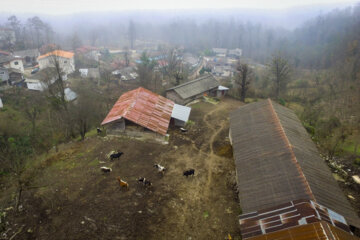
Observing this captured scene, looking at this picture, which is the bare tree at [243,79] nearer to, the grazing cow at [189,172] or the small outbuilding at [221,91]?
the small outbuilding at [221,91]

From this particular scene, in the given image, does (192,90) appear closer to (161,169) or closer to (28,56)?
(161,169)

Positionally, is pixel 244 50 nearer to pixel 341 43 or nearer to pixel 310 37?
pixel 310 37

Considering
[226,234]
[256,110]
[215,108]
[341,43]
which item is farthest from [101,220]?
[341,43]

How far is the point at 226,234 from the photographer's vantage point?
12930 millimetres

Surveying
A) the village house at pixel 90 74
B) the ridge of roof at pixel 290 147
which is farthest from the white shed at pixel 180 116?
the village house at pixel 90 74

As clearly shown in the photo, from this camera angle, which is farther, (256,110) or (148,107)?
(148,107)

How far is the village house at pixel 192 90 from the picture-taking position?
A: 1313 inches

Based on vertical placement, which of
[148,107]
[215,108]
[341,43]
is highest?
[341,43]

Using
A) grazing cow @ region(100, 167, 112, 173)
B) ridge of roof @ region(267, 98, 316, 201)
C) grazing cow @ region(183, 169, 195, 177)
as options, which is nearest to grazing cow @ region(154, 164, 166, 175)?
grazing cow @ region(183, 169, 195, 177)

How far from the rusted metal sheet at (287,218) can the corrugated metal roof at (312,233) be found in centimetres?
24

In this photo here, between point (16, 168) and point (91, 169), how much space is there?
5.16 m

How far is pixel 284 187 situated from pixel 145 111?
595 inches

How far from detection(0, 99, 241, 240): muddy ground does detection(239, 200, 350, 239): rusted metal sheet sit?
2251mm

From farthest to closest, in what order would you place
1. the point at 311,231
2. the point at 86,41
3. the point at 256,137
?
the point at 86,41 < the point at 256,137 < the point at 311,231
